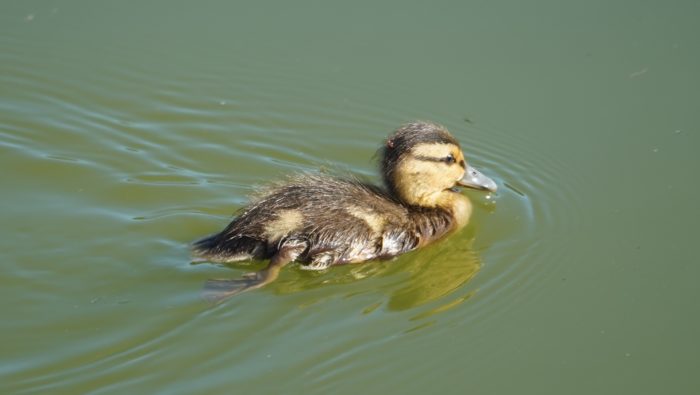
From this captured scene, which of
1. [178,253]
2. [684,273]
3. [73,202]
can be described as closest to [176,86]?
[73,202]

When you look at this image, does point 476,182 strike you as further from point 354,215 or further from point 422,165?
point 354,215

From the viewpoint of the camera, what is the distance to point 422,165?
5367 mm

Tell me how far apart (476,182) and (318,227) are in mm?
1152

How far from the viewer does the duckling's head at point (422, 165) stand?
5.34 meters

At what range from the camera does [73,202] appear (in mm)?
5684

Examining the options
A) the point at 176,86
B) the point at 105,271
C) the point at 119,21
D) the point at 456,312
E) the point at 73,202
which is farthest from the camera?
the point at 119,21

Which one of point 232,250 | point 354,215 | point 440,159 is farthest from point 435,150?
point 232,250

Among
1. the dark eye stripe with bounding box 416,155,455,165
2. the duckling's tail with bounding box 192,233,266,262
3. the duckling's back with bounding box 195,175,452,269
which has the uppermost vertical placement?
the dark eye stripe with bounding box 416,155,455,165

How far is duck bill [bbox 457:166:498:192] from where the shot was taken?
5648 millimetres

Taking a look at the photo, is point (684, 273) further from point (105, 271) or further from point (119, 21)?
point (119, 21)

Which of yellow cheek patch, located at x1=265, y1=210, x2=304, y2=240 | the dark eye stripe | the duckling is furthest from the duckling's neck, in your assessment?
yellow cheek patch, located at x1=265, y1=210, x2=304, y2=240

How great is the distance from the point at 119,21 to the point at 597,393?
4751 millimetres

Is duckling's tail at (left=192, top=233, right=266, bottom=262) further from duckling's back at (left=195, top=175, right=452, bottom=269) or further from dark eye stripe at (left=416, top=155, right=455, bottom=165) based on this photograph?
dark eye stripe at (left=416, top=155, right=455, bottom=165)

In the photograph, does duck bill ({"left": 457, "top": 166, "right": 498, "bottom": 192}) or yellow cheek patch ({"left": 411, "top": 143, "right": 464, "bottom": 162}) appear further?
duck bill ({"left": 457, "top": 166, "right": 498, "bottom": 192})
